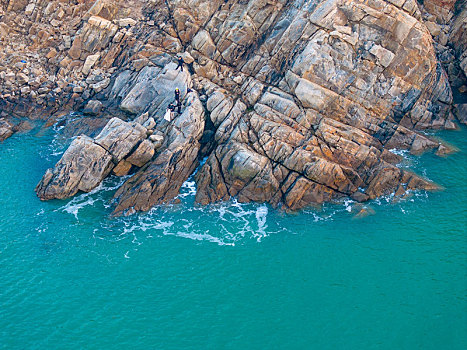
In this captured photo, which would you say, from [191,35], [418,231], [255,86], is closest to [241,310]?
[418,231]

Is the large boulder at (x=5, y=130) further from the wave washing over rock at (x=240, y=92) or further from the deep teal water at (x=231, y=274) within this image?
the deep teal water at (x=231, y=274)

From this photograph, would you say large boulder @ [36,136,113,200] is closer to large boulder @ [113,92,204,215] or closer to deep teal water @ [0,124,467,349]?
deep teal water @ [0,124,467,349]

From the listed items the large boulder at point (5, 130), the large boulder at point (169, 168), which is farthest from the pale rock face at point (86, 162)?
the large boulder at point (5, 130)

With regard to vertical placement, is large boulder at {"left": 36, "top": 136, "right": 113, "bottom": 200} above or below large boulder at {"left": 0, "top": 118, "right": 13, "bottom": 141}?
above

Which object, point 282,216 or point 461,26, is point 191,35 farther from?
point 461,26

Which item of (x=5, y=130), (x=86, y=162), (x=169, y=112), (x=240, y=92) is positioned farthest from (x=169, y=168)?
(x=5, y=130)

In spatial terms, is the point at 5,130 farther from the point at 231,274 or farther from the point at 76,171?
the point at 231,274

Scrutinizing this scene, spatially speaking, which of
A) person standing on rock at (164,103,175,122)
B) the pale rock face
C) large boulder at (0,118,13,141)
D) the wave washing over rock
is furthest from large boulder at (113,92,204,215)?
large boulder at (0,118,13,141)
